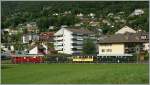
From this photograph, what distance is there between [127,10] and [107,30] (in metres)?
42.1

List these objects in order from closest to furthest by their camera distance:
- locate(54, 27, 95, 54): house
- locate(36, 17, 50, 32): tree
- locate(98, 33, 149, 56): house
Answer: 1. locate(98, 33, 149, 56): house
2. locate(54, 27, 95, 54): house
3. locate(36, 17, 50, 32): tree

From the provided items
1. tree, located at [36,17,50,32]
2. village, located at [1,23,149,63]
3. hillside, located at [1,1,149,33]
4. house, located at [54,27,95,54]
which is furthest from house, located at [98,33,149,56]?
tree, located at [36,17,50,32]

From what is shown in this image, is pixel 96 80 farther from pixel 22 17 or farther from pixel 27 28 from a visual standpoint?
pixel 22 17

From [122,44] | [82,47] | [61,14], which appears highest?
[61,14]

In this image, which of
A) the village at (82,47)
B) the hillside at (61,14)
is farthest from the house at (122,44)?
the hillside at (61,14)

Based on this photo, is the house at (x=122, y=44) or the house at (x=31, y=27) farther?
the house at (x=31, y=27)

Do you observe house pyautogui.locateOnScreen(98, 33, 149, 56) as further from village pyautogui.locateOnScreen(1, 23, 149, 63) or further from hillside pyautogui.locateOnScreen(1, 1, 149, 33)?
hillside pyautogui.locateOnScreen(1, 1, 149, 33)

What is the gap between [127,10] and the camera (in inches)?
7495

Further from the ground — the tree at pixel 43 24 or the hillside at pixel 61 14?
the hillside at pixel 61 14

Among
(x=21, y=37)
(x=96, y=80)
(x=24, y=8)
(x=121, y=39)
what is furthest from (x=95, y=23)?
(x=96, y=80)

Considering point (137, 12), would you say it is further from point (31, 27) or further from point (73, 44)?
point (73, 44)

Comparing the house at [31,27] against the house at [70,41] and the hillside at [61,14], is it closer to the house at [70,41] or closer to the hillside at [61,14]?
the hillside at [61,14]

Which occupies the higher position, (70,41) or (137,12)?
(137,12)

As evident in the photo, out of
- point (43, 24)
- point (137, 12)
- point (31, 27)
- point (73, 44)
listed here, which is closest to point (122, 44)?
point (73, 44)
